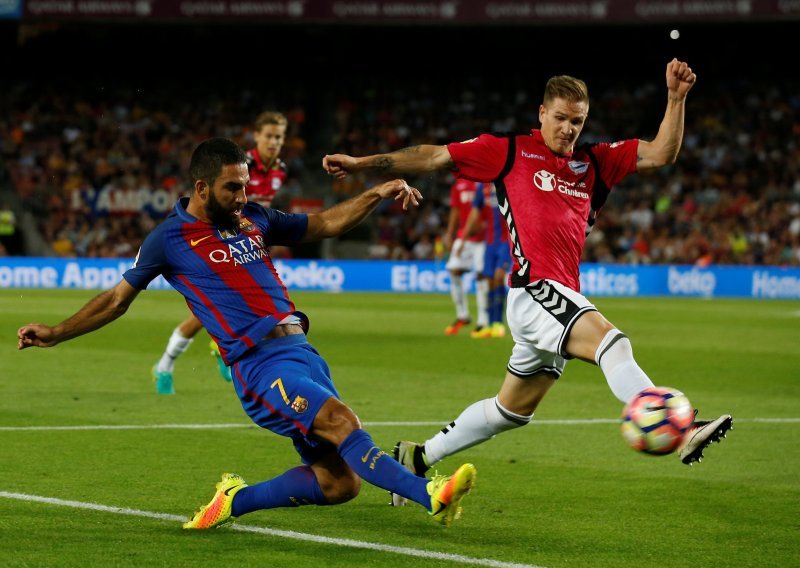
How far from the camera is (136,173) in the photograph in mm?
34406

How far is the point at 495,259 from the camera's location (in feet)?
55.2

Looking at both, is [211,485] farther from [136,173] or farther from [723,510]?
[136,173]

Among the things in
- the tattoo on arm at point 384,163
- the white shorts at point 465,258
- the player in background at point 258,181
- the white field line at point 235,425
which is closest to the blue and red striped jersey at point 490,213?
the white shorts at point 465,258

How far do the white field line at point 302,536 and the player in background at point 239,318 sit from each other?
14 centimetres

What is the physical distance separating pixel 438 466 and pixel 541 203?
2113mm

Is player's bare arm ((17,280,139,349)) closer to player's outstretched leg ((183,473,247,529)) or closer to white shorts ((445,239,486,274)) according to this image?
player's outstretched leg ((183,473,247,529))

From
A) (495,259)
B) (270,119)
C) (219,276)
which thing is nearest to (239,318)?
(219,276)

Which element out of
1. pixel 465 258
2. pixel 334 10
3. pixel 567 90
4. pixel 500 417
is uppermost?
pixel 334 10

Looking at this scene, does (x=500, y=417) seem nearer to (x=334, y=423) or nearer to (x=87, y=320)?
(x=334, y=423)

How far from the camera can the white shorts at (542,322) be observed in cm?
583

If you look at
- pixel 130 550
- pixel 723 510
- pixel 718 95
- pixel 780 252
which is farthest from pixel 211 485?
pixel 718 95

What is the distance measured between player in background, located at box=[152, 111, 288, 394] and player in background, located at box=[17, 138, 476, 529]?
4612 millimetres

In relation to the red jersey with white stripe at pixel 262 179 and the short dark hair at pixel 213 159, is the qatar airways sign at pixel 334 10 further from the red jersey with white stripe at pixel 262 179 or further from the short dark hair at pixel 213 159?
the short dark hair at pixel 213 159

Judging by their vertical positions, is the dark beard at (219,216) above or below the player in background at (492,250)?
above
